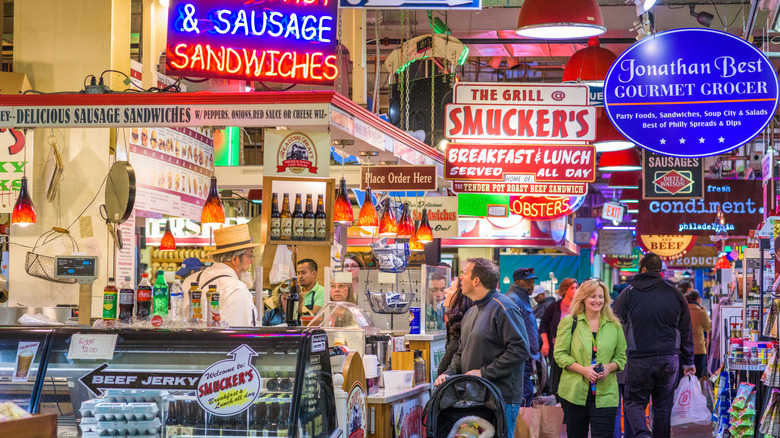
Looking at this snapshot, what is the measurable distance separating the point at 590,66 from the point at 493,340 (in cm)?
556

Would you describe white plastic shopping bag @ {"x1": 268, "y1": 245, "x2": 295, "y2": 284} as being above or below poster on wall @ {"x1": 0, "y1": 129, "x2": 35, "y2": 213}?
below

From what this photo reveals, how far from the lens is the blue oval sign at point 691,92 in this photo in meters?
7.35

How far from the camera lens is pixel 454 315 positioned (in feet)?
29.2

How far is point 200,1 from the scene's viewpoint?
285 inches

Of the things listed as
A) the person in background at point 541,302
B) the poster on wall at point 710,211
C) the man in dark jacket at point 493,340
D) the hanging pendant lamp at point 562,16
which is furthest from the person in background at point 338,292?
the poster on wall at point 710,211

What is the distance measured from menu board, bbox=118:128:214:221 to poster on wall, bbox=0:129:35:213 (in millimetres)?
1051

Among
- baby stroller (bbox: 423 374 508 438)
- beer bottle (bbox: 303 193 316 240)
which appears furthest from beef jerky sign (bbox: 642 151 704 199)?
baby stroller (bbox: 423 374 508 438)

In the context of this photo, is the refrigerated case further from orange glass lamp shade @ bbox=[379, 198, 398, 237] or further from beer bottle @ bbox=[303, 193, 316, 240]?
orange glass lamp shade @ bbox=[379, 198, 398, 237]

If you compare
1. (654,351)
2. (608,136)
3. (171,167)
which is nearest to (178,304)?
(171,167)

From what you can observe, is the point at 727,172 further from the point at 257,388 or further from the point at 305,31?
the point at 257,388

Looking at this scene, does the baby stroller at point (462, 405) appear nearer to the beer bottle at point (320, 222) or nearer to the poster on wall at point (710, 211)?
the beer bottle at point (320, 222)

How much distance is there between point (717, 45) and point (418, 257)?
30.5ft

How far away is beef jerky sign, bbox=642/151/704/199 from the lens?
14.5 metres

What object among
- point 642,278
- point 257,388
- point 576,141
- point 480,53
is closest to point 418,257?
point 480,53
